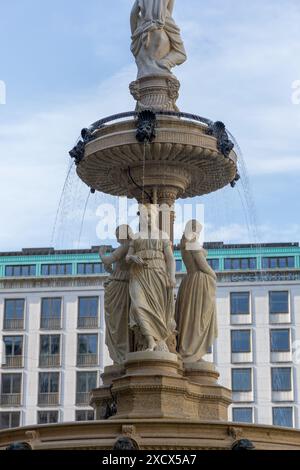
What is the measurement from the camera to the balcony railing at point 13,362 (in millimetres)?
73125

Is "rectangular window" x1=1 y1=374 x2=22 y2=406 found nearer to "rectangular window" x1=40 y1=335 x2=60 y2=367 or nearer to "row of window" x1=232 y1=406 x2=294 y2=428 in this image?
"rectangular window" x1=40 y1=335 x2=60 y2=367

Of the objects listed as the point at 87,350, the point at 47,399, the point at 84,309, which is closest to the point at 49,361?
the point at 47,399

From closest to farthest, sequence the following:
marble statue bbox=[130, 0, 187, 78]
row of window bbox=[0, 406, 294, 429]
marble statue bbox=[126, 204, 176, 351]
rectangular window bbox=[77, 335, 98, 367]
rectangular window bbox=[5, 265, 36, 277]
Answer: marble statue bbox=[126, 204, 176, 351], marble statue bbox=[130, 0, 187, 78], row of window bbox=[0, 406, 294, 429], rectangular window bbox=[77, 335, 98, 367], rectangular window bbox=[5, 265, 36, 277]

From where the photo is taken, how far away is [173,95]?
23750mm

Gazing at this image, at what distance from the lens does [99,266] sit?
7475cm

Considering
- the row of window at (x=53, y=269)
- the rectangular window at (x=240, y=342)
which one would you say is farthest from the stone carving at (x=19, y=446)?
the row of window at (x=53, y=269)

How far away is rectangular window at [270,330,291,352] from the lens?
72812 millimetres

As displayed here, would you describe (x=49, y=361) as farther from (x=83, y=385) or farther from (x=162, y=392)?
(x=162, y=392)

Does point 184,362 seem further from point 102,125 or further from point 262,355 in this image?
point 262,355

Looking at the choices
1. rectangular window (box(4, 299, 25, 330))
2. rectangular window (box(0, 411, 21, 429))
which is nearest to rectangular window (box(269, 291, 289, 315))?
rectangular window (box(4, 299, 25, 330))

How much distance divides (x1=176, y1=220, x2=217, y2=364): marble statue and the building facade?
159 feet

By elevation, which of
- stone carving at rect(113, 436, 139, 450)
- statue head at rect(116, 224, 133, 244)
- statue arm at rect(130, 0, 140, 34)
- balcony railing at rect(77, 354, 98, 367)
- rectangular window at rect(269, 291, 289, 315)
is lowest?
stone carving at rect(113, 436, 139, 450)

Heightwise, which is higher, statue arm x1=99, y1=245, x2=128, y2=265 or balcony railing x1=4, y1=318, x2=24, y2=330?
balcony railing x1=4, y1=318, x2=24, y2=330

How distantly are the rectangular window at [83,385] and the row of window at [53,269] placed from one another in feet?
23.9
